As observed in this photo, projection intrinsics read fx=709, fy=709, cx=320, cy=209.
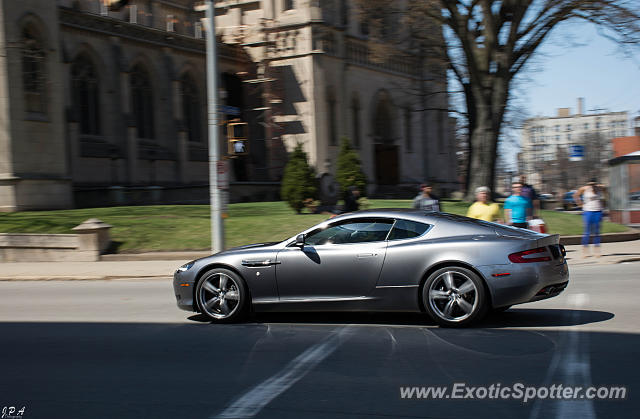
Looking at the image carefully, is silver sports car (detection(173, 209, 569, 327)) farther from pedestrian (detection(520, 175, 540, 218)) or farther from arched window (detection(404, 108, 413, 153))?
arched window (detection(404, 108, 413, 153))

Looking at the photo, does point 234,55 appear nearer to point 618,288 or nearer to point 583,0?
point 583,0

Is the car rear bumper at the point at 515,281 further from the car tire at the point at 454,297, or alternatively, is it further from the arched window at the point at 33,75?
the arched window at the point at 33,75

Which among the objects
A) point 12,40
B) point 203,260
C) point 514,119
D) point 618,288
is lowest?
point 618,288

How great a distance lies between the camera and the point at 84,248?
18.5 metres

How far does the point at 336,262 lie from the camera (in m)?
8.30

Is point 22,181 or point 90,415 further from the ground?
point 22,181

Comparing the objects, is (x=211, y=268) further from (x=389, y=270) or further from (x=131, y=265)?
(x=131, y=265)

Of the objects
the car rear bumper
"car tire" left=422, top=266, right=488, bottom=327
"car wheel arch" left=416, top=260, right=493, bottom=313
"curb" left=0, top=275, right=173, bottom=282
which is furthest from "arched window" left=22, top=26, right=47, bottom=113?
the car rear bumper

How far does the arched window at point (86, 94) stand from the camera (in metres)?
34.7

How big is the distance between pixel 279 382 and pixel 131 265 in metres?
12.2


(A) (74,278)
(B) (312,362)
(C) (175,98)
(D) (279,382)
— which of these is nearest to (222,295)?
(B) (312,362)

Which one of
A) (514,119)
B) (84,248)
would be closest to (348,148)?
(514,119)

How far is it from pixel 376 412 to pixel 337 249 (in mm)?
3538

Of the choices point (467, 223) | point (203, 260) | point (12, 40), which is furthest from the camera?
point (12, 40)
